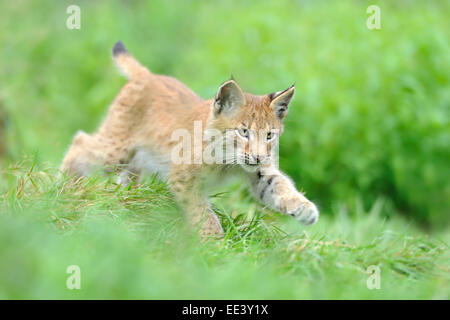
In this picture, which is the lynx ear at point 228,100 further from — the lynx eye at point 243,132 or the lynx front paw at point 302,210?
the lynx front paw at point 302,210

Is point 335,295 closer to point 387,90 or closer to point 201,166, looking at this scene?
point 201,166

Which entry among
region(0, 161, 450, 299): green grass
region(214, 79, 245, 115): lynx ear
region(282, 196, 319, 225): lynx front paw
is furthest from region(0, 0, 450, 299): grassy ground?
region(214, 79, 245, 115): lynx ear

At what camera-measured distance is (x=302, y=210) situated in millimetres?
5258

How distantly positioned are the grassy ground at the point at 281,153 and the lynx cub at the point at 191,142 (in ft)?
0.74

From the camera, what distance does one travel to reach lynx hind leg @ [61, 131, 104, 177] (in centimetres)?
657

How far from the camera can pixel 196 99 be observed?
655 centimetres

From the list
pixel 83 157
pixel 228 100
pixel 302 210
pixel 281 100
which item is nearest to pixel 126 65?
pixel 83 157

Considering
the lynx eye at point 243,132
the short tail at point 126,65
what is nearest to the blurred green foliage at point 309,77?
the short tail at point 126,65

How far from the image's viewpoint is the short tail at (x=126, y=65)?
6.93m

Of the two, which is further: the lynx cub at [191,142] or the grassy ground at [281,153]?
the lynx cub at [191,142]

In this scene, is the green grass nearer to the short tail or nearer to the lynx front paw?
the lynx front paw

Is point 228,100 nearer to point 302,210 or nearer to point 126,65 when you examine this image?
point 302,210

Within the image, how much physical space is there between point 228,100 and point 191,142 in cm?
59

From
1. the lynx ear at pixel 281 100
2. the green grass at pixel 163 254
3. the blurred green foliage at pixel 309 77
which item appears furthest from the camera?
the blurred green foliage at pixel 309 77
